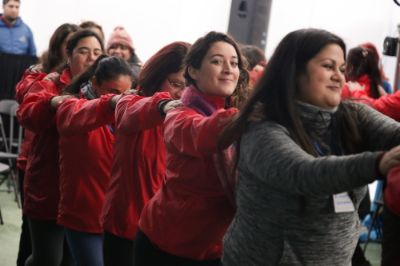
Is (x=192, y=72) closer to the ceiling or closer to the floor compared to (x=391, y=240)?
closer to the ceiling

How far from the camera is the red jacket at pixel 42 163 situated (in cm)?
373

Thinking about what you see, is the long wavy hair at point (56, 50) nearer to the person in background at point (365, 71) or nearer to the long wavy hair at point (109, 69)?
the long wavy hair at point (109, 69)

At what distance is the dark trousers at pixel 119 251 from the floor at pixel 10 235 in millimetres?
2133

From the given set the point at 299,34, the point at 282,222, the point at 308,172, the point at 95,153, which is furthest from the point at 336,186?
the point at 95,153

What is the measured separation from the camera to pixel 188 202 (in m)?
2.52

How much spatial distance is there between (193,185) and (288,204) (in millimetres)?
569

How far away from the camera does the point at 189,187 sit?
251 centimetres

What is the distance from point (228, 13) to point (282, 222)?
6468 mm

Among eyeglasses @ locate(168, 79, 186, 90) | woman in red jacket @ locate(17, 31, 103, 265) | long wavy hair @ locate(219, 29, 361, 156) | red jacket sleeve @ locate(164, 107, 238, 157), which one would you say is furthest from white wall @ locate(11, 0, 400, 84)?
long wavy hair @ locate(219, 29, 361, 156)

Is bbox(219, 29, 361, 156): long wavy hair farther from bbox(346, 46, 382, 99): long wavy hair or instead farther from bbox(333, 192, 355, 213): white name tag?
bbox(346, 46, 382, 99): long wavy hair

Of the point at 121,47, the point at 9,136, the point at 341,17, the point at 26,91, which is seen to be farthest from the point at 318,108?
the point at 9,136

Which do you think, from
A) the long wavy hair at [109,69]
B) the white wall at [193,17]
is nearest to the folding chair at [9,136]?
the white wall at [193,17]

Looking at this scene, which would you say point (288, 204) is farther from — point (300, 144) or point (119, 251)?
point (119, 251)

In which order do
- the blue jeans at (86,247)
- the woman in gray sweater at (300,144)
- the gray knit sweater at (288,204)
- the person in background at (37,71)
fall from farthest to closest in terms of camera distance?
the person in background at (37,71) < the blue jeans at (86,247) < the woman in gray sweater at (300,144) < the gray knit sweater at (288,204)
